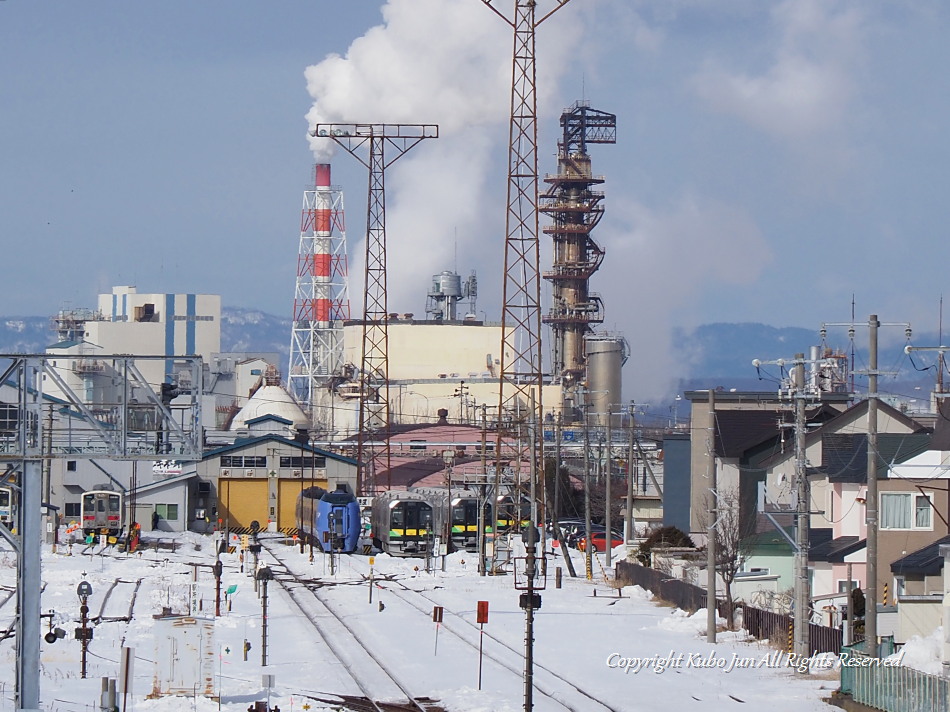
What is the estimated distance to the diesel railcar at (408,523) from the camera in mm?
50625

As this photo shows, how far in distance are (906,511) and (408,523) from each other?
23.1 m

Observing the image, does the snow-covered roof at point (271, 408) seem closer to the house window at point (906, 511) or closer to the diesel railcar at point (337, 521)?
the diesel railcar at point (337, 521)

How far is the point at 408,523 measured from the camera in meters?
51.1

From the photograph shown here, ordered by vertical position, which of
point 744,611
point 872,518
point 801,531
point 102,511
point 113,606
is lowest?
point 113,606

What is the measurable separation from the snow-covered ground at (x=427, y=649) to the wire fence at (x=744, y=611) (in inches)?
17.3

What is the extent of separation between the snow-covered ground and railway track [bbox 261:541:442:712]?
0.10 meters

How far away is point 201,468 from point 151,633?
36.8 m

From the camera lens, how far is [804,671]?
25.8 m

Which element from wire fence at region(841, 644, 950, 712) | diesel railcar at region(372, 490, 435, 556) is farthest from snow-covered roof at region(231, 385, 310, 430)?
wire fence at region(841, 644, 950, 712)

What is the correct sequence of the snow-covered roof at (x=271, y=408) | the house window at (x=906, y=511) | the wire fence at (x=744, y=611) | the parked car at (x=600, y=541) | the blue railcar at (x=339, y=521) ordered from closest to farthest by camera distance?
the wire fence at (x=744, y=611)
the house window at (x=906, y=511)
the blue railcar at (x=339, y=521)
the parked car at (x=600, y=541)
the snow-covered roof at (x=271, y=408)

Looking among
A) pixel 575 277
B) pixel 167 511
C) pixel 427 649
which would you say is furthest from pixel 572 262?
pixel 427 649

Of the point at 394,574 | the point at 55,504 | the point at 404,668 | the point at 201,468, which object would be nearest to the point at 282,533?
the point at 201,468

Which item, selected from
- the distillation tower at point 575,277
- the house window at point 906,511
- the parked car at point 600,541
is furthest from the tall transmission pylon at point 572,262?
the house window at point 906,511

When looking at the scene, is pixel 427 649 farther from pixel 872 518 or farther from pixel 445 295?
pixel 445 295
